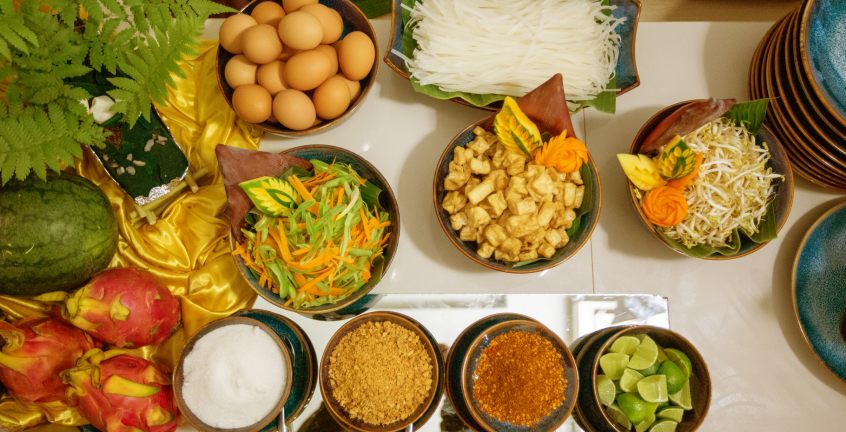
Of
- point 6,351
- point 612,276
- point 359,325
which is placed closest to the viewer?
point 6,351

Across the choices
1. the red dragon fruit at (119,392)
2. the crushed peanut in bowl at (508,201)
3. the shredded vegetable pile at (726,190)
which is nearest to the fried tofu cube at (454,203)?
the crushed peanut in bowl at (508,201)

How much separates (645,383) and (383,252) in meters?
0.69

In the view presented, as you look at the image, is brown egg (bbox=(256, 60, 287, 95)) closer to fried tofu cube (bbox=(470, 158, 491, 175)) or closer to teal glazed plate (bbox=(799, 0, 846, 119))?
fried tofu cube (bbox=(470, 158, 491, 175))

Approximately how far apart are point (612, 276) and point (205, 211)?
1116 millimetres

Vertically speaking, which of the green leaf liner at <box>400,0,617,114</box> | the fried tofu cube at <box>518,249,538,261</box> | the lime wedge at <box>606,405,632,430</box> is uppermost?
the green leaf liner at <box>400,0,617,114</box>

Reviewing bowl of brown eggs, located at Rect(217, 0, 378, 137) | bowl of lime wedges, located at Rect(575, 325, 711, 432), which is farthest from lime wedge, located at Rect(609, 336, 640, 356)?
bowl of brown eggs, located at Rect(217, 0, 378, 137)

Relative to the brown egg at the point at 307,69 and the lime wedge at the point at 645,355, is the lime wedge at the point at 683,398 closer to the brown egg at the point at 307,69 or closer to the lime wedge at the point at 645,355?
the lime wedge at the point at 645,355

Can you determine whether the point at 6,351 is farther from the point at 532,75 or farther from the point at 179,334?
the point at 532,75

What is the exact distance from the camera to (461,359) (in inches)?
49.4

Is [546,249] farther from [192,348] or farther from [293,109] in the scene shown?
[192,348]

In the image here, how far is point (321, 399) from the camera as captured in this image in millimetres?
1324

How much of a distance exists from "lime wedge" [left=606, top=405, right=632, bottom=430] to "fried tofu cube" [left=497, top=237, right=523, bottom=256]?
42 centimetres

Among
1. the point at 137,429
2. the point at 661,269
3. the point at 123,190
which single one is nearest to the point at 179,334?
the point at 137,429

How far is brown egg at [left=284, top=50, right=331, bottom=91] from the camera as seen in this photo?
130cm
